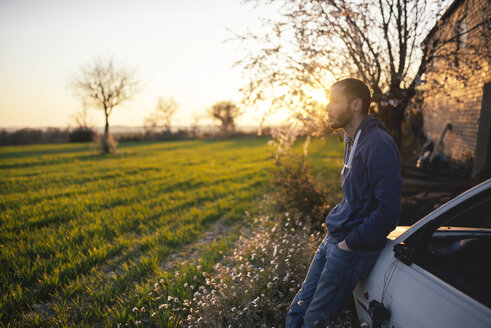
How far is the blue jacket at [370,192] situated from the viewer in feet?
6.03

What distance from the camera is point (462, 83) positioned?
6660mm

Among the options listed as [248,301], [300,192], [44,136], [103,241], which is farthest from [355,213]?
[44,136]

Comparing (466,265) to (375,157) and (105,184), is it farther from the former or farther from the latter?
(105,184)

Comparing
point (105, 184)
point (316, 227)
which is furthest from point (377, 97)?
point (105, 184)

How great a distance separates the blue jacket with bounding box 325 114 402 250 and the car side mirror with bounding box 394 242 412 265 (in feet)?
0.38

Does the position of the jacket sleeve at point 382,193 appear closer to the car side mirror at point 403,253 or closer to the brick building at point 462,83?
the car side mirror at point 403,253

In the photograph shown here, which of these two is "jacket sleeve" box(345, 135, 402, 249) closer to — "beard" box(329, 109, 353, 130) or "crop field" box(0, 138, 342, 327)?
"beard" box(329, 109, 353, 130)

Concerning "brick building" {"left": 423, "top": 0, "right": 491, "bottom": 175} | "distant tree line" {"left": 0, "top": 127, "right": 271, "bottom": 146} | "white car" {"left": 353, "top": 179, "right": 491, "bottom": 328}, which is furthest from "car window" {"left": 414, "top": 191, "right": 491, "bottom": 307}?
"distant tree line" {"left": 0, "top": 127, "right": 271, "bottom": 146}

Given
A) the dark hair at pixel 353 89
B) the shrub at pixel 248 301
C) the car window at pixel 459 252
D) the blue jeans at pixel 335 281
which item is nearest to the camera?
the car window at pixel 459 252

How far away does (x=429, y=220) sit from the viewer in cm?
Answer: 177

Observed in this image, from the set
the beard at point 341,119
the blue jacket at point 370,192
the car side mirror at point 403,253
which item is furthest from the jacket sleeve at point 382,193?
the beard at point 341,119

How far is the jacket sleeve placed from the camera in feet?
5.99

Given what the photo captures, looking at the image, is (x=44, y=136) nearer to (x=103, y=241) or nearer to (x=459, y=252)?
(x=103, y=241)

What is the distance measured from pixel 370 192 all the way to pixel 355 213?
0.23 metres
